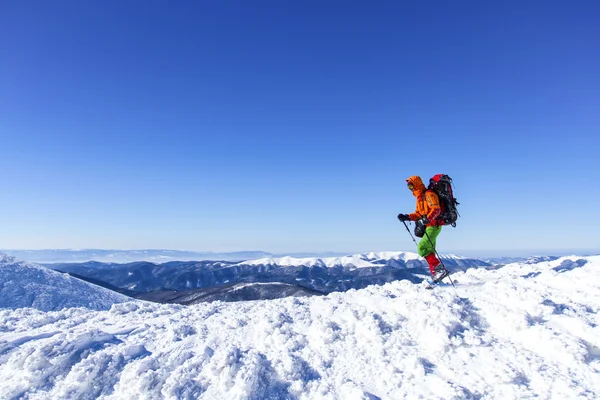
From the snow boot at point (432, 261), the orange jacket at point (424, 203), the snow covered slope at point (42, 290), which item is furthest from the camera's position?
the snow covered slope at point (42, 290)

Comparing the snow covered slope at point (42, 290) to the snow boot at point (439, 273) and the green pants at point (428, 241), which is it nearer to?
the green pants at point (428, 241)

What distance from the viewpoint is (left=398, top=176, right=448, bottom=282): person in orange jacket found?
41.3 ft

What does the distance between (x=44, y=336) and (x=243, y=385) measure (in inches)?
265

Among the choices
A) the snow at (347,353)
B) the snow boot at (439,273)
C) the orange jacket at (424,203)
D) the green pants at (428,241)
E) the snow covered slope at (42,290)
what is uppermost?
the orange jacket at (424,203)

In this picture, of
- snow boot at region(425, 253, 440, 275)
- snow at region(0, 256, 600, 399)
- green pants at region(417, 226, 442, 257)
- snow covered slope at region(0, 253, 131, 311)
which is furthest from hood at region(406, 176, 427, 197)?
snow covered slope at region(0, 253, 131, 311)

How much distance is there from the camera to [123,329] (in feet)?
31.4

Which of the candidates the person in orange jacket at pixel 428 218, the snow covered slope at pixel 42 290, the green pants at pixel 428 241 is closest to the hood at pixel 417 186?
the person in orange jacket at pixel 428 218

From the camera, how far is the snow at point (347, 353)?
20.3 ft

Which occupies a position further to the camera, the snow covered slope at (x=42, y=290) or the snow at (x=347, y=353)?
the snow covered slope at (x=42, y=290)

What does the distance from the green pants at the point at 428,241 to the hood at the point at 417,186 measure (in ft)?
4.53

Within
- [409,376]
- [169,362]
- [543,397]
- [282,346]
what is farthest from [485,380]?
[169,362]

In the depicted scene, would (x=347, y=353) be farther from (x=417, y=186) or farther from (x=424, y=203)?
(x=417, y=186)

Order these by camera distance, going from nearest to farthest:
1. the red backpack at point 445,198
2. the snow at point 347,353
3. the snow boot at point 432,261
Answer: the snow at point 347,353 < the red backpack at point 445,198 < the snow boot at point 432,261

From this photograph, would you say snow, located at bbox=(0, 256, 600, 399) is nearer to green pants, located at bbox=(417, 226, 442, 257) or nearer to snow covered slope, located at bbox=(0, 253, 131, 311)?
green pants, located at bbox=(417, 226, 442, 257)
